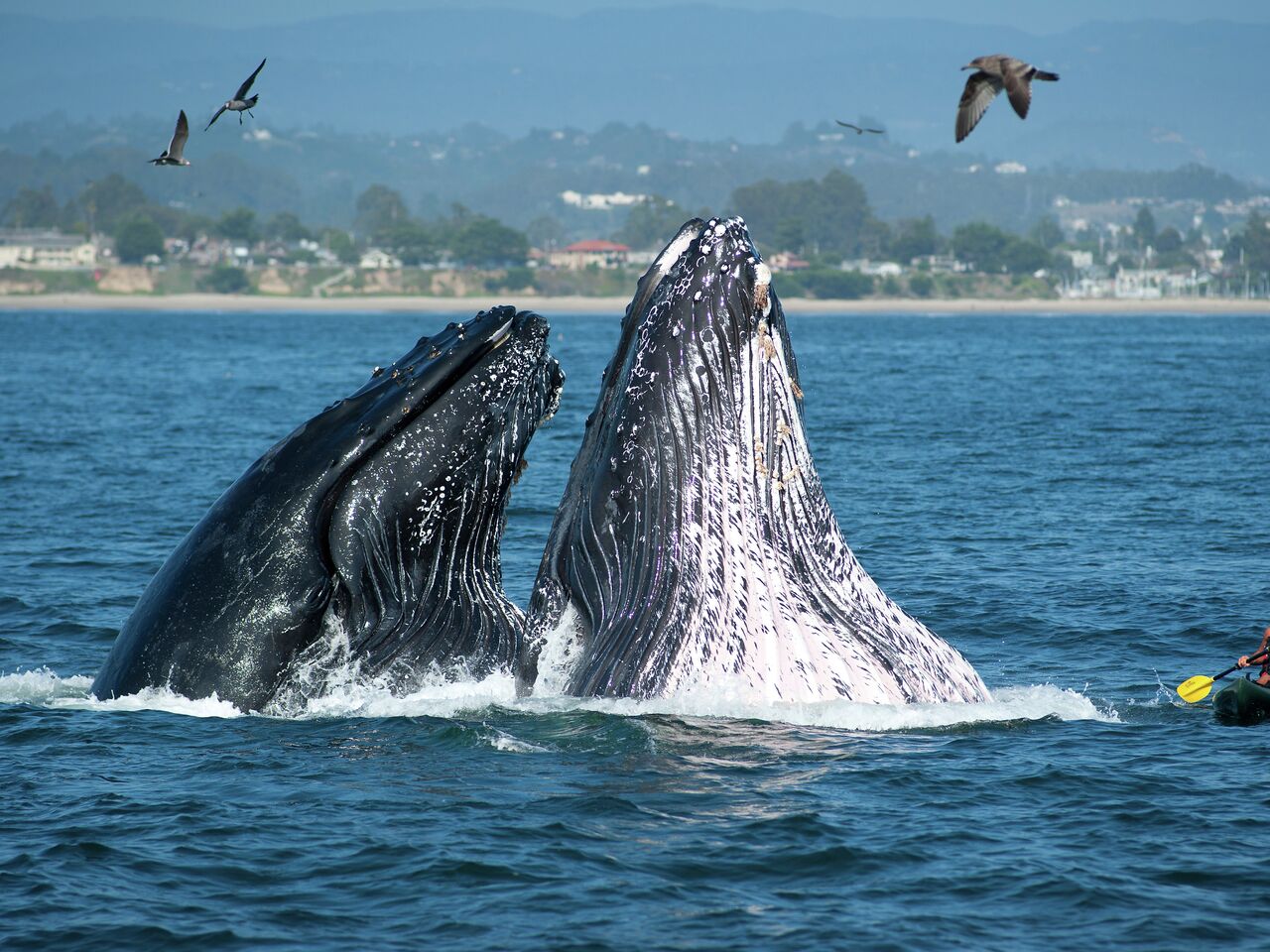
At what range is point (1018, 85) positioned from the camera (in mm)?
10312

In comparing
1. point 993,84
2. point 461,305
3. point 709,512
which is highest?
point 993,84

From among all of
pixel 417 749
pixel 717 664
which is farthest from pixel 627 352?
pixel 417 749

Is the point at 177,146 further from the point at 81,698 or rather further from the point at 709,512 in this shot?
the point at 709,512

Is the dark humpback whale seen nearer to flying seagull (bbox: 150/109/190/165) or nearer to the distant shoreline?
flying seagull (bbox: 150/109/190/165)

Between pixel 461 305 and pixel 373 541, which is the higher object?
pixel 461 305

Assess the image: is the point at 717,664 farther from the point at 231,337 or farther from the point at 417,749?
the point at 231,337

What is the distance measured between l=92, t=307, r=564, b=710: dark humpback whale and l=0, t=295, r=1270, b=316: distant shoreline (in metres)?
170

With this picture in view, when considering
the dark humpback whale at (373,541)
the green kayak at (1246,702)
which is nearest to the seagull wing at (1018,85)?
the dark humpback whale at (373,541)

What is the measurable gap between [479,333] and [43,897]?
134 inches

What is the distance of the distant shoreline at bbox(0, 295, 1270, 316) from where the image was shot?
182 m

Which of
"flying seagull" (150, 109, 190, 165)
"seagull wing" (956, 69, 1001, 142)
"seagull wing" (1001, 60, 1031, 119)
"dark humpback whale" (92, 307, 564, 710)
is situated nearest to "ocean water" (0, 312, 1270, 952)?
"dark humpback whale" (92, 307, 564, 710)

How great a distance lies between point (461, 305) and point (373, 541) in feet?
599

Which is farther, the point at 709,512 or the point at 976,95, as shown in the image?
the point at 976,95

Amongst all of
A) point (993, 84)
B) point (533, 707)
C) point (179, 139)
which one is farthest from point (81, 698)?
point (993, 84)
